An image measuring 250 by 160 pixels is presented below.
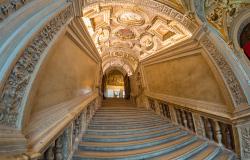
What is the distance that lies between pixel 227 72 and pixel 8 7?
4084 millimetres

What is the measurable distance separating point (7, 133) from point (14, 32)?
2.95ft

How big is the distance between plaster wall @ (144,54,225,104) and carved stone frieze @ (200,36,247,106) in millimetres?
307

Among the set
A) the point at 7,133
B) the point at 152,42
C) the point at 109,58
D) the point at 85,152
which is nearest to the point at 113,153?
the point at 85,152

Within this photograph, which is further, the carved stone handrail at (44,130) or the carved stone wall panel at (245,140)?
the carved stone wall panel at (245,140)

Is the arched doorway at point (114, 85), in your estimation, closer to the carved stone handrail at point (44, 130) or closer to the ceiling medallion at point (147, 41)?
the ceiling medallion at point (147, 41)

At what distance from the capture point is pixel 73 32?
8.96ft

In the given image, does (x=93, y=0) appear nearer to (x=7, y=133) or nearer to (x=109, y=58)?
(x=7, y=133)

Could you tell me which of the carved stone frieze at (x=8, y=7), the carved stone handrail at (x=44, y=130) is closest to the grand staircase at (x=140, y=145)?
the carved stone handrail at (x=44, y=130)

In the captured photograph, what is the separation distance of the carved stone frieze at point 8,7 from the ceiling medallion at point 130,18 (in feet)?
15.7

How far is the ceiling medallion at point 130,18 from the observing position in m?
5.77

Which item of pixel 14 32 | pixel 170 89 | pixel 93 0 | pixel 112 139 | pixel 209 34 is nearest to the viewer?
pixel 14 32

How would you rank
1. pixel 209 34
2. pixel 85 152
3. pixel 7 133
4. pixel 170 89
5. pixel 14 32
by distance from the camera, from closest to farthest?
pixel 7 133 → pixel 14 32 → pixel 85 152 → pixel 209 34 → pixel 170 89

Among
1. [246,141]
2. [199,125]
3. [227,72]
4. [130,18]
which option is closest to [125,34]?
[130,18]

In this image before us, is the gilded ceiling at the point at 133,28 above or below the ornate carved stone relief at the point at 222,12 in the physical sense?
above
